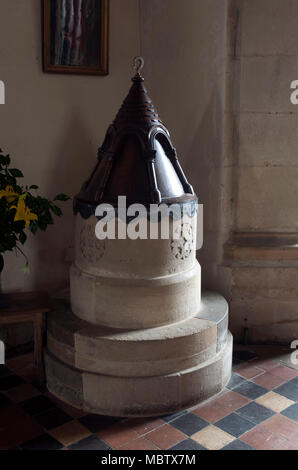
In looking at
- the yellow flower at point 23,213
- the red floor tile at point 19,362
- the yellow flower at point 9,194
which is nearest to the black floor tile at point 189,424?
the red floor tile at point 19,362

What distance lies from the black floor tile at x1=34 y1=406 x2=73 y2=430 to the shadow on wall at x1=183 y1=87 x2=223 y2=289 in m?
1.48

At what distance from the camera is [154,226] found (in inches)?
122

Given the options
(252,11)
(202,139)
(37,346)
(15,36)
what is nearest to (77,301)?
(37,346)

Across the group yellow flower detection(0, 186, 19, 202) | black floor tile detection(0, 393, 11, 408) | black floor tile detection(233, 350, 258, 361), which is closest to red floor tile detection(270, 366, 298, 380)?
black floor tile detection(233, 350, 258, 361)

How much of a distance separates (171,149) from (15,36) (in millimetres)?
1389

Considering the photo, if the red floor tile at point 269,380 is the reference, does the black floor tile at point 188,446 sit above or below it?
below

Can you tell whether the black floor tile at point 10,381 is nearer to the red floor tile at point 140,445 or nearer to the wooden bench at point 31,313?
the wooden bench at point 31,313

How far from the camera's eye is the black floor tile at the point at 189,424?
2.94 m

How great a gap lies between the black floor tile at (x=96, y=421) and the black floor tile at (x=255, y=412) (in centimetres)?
75

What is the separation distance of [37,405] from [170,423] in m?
0.83

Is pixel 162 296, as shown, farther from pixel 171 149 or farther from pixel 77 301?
pixel 171 149

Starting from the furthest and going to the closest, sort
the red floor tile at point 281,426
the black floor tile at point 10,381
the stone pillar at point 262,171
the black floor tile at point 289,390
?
the stone pillar at point 262,171 < the black floor tile at point 10,381 < the black floor tile at point 289,390 < the red floor tile at point 281,426

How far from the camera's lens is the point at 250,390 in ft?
11.1

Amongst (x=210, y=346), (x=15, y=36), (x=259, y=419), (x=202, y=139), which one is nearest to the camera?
(x=259, y=419)
